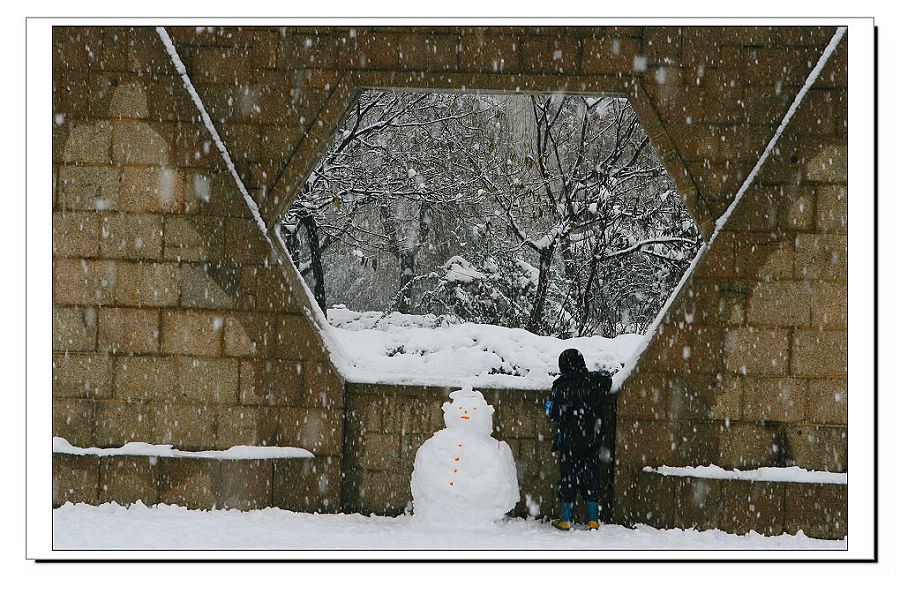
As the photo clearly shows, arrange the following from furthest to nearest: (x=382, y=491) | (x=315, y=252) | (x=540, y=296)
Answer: (x=315, y=252) < (x=540, y=296) < (x=382, y=491)

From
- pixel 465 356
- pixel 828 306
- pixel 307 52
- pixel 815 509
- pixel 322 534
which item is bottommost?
pixel 322 534

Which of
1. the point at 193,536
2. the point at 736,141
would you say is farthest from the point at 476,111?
the point at 193,536

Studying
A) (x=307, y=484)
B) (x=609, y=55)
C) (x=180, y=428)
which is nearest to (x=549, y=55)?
(x=609, y=55)

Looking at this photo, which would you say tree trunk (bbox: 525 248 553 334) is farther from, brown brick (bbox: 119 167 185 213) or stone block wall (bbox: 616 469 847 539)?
brown brick (bbox: 119 167 185 213)

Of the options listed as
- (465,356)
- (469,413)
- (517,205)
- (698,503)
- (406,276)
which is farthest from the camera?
(406,276)

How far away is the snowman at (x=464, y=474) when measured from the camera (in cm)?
528

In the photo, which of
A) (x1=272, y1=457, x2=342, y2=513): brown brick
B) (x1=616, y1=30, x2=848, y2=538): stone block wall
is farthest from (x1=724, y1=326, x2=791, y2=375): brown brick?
(x1=272, y1=457, x2=342, y2=513): brown brick

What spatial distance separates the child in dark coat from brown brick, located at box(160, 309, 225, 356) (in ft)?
8.67

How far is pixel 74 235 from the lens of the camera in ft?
18.6

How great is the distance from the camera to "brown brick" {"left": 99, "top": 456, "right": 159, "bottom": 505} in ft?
18.3

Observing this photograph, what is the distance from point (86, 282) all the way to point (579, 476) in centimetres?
408

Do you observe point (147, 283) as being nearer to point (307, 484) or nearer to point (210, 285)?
point (210, 285)

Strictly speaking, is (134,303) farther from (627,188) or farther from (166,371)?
(627,188)

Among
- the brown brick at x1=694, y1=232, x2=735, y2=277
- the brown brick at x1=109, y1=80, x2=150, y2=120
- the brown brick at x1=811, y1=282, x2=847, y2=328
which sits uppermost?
the brown brick at x1=109, y1=80, x2=150, y2=120
